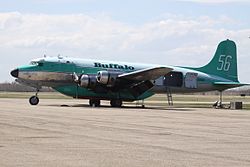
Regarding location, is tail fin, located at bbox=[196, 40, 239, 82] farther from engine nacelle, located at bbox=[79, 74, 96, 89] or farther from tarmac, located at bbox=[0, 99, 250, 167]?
tarmac, located at bbox=[0, 99, 250, 167]

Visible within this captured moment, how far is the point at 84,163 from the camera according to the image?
11445 mm

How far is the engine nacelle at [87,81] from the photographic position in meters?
43.6

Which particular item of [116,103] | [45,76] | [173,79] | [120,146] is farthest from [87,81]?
[120,146]

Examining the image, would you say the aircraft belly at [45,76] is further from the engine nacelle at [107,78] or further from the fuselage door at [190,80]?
the fuselage door at [190,80]

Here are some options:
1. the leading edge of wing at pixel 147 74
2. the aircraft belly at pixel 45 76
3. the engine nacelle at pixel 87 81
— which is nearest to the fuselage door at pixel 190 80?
the leading edge of wing at pixel 147 74

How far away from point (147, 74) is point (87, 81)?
15.4 ft

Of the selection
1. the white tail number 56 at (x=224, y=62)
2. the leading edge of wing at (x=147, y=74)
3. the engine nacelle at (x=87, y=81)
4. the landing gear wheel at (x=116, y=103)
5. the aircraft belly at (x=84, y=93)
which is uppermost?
the white tail number 56 at (x=224, y=62)

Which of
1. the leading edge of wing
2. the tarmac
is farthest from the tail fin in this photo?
the tarmac

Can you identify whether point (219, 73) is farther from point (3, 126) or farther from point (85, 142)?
point (85, 142)

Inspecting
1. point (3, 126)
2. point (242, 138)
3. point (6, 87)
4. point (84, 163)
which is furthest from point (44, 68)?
point (6, 87)

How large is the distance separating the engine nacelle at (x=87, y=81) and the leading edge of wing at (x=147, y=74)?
213cm

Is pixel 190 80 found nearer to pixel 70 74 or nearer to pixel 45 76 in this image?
pixel 70 74

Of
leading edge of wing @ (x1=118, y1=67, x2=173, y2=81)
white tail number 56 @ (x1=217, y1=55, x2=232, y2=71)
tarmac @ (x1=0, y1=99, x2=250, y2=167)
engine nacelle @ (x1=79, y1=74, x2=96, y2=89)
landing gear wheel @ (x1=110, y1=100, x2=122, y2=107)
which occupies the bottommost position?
tarmac @ (x1=0, y1=99, x2=250, y2=167)

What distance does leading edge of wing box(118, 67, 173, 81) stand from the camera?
145 ft
